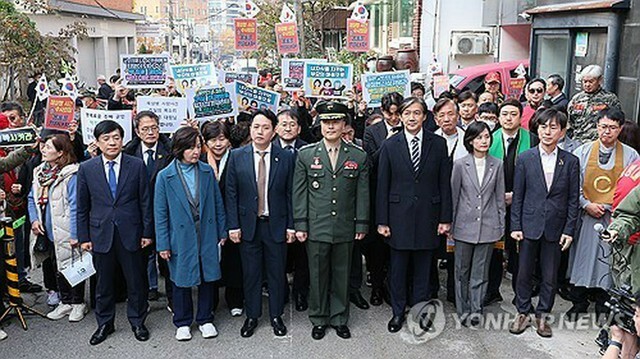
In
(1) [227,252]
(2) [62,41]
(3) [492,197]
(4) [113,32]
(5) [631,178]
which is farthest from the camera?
(4) [113,32]

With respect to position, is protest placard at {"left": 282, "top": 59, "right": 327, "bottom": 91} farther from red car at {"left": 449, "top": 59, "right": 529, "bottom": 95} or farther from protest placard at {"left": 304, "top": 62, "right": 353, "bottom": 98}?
red car at {"left": 449, "top": 59, "right": 529, "bottom": 95}

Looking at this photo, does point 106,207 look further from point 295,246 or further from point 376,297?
point 376,297

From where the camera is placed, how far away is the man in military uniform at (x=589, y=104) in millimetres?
6137

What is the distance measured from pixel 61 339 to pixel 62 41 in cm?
1112

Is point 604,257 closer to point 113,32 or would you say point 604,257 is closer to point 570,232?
point 570,232

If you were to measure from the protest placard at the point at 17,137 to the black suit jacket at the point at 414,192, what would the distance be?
114 inches

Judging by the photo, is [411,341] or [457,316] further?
[457,316]

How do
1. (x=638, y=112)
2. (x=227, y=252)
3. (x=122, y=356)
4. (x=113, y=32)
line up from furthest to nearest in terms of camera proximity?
1. (x=113, y=32)
2. (x=638, y=112)
3. (x=227, y=252)
4. (x=122, y=356)

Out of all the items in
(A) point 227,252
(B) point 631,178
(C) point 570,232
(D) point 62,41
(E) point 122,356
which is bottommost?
(E) point 122,356

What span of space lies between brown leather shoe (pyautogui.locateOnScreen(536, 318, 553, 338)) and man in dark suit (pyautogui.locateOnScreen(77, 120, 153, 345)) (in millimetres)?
3158

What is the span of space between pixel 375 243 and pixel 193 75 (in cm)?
314

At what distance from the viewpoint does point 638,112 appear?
7523mm

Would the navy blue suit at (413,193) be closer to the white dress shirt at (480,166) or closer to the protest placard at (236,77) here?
the white dress shirt at (480,166)

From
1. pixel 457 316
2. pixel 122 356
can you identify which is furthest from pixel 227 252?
pixel 457 316
